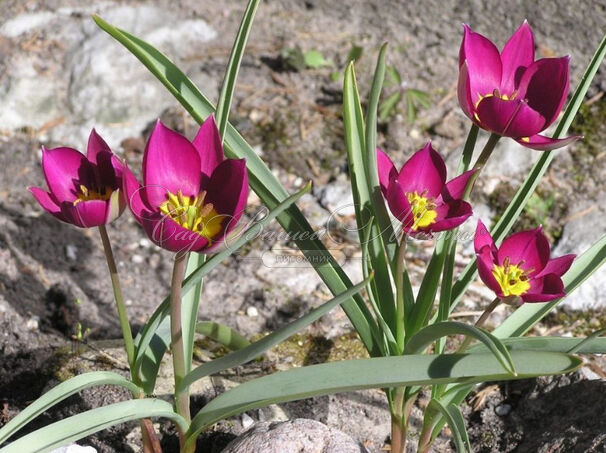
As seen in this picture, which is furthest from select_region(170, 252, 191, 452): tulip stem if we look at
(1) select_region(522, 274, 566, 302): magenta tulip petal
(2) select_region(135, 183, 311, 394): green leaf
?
(1) select_region(522, 274, 566, 302): magenta tulip petal

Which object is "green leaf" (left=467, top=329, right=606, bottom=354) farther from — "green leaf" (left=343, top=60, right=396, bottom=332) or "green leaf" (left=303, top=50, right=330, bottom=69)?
"green leaf" (left=303, top=50, right=330, bottom=69)

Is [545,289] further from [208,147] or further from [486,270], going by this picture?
[208,147]

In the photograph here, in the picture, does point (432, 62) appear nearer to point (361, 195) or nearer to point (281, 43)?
point (281, 43)

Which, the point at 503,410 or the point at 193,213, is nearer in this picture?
the point at 193,213

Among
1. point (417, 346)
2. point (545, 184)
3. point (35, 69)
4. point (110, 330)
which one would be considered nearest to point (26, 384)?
point (110, 330)

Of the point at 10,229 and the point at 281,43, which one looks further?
the point at 281,43

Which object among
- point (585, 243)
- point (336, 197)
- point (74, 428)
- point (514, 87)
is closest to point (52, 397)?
point (74, 428)

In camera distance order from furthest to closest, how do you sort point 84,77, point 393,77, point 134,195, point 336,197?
point 84,77 < point 393,77 < point 336,197 < point 134,195
